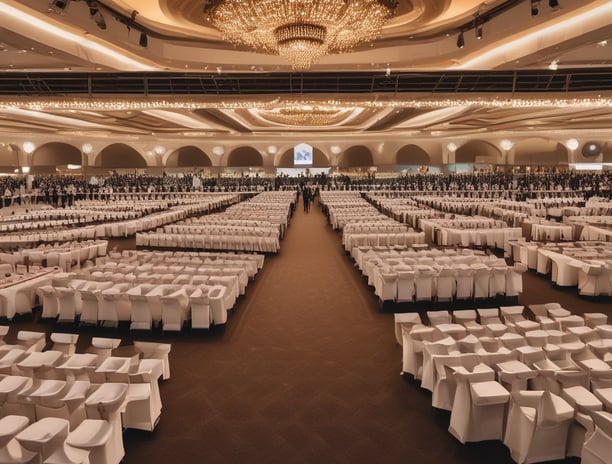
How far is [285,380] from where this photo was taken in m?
5.50

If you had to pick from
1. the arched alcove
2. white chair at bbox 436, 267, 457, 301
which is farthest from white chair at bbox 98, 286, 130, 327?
A: the arched alcove

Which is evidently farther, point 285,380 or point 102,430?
point 285,380

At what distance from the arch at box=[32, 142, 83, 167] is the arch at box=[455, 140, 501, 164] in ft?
114

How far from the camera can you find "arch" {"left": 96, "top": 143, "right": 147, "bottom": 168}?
136 feet

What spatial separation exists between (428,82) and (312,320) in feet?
43.4

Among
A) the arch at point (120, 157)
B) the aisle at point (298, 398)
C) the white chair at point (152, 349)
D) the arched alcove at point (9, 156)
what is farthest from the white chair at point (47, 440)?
the arch at point (120, 157)

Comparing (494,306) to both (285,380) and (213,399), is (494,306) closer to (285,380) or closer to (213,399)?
(285,380)

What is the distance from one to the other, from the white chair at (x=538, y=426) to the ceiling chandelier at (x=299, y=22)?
248 inches

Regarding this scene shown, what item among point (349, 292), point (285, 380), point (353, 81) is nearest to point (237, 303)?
point (349, 292)

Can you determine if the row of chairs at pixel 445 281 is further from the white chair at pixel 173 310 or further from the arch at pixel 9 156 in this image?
the arch at pixel 9 156

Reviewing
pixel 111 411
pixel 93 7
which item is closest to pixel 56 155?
pixel 93 7

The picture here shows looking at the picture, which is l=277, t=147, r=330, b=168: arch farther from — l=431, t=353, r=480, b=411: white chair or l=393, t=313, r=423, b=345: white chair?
l=431, t=353, r=480, b=411: white chair

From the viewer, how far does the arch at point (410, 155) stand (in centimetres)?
4247

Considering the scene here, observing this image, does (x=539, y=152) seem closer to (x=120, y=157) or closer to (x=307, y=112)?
(x=307, y=112)
